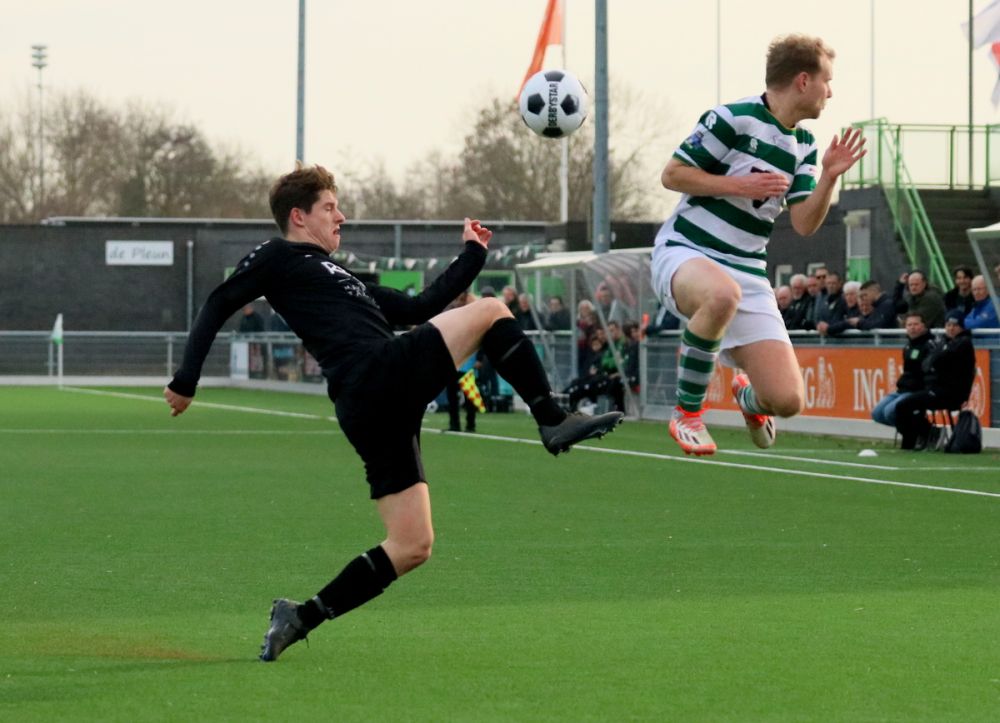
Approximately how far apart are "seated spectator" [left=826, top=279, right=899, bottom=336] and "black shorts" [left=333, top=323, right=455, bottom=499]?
53.1 feet

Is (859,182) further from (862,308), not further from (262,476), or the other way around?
(262,476)

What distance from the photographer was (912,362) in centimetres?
2116

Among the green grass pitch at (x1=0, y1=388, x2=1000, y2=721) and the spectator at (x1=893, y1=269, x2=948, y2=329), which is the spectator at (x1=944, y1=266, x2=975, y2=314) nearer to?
the spectator at (x1=893, y1=269, x2=948, y2=329)

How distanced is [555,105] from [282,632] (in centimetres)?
816

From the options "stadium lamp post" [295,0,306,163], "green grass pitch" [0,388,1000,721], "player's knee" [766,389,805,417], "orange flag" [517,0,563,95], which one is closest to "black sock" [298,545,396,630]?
"green grass pitch" [0,388,1000,721]

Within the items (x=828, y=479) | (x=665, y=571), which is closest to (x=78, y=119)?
(x=828, y=479)

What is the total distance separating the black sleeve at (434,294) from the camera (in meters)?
7.94

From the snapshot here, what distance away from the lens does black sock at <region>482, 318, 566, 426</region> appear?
7738 mm

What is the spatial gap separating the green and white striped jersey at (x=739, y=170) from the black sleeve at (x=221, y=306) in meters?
1.90

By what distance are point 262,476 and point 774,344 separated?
1006 centimetres

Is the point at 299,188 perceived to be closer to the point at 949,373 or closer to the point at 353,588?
the point at 353,588

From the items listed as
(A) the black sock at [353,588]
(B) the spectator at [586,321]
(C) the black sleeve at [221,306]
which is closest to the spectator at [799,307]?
(B) the spectator at [586,321]

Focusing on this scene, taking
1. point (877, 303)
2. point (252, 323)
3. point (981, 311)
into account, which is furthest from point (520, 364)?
point (252, 323)

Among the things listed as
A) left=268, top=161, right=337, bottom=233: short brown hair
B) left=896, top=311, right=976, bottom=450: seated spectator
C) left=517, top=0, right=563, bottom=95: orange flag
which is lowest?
left=896, top=311, right=976, bottom=450: seated spectator
